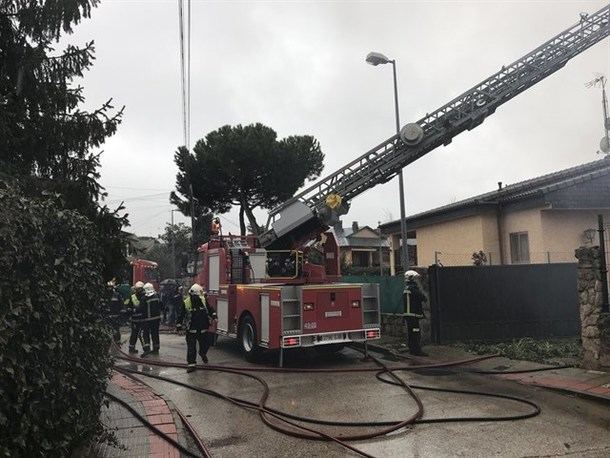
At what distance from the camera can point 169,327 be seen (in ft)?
65.9

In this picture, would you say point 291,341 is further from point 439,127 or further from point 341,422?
point 439,127

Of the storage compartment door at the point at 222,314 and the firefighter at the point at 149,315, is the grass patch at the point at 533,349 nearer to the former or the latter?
the storage compartment door at the point at 222,314

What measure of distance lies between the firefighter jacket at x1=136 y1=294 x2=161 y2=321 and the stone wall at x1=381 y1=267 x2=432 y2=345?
224 inches

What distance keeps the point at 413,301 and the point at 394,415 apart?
15.1 feet

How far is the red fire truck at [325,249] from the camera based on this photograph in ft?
33.9

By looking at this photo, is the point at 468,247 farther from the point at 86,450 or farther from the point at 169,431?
the point at 86,450

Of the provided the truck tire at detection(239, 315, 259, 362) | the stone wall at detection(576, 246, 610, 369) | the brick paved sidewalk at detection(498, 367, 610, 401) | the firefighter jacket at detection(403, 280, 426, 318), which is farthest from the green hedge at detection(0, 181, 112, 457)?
the stone wall at detection(576, 246, 610, 369)

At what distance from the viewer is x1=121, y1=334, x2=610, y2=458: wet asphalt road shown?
17.8 feet

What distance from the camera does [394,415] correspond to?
21.8ft

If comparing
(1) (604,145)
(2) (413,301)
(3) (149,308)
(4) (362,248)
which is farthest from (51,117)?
(4) (362,248)

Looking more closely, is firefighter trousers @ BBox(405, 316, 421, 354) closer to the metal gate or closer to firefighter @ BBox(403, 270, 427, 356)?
firefighter @ BBox(403, 270, 427, 356)

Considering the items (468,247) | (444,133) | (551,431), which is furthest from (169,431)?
(468,247)

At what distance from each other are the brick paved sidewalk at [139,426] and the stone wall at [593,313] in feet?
21.5

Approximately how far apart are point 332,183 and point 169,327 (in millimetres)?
10964
